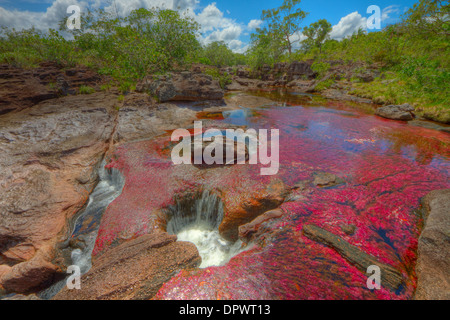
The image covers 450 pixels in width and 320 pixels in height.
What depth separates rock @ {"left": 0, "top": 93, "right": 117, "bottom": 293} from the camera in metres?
5.04

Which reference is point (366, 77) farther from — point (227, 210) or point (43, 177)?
point (43, 177)

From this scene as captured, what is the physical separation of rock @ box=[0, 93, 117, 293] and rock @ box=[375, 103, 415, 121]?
2249 centimetres

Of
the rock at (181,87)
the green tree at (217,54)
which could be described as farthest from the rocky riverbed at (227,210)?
the green tree at (217,54)

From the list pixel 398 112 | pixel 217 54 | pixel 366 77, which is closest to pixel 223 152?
pixel 398 112

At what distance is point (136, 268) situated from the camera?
13.1ft

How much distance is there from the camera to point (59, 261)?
16.5ft

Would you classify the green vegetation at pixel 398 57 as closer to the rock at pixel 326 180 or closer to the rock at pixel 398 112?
the rock at pixel 398 112

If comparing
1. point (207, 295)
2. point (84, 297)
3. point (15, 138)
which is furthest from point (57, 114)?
point (207, 295)

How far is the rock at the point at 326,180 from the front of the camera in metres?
6.72

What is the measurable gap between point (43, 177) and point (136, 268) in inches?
263

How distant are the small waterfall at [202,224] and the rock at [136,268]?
3.47 feet

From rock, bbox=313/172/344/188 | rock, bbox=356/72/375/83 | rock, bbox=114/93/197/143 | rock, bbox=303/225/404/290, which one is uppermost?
rock, bbox=356/72/375/83

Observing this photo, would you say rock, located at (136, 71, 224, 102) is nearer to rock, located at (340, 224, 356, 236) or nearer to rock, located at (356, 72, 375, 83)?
rock, located at (340, 224, 356, 236)

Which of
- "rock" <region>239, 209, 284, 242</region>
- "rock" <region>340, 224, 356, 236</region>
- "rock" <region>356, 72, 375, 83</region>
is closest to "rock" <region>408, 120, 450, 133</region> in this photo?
"rock" <region>340, 224, 356, 236</region>
